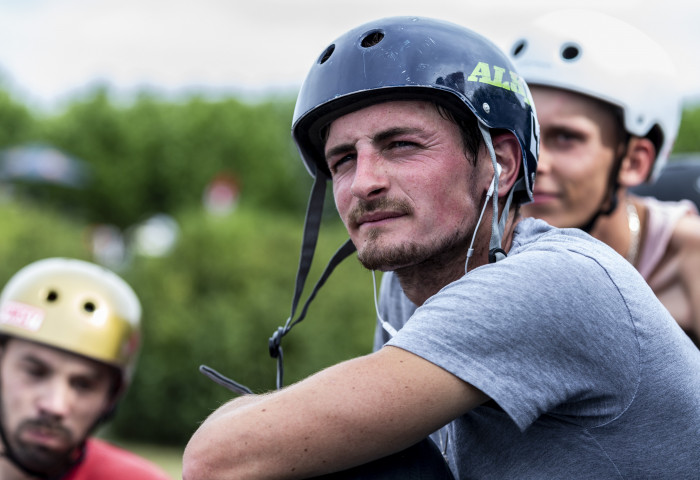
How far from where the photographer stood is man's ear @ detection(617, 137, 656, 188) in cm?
477

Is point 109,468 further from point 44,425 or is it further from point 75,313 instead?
point 75,313

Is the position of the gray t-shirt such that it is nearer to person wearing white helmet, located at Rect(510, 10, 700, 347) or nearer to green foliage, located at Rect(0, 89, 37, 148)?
person wearing white helmet, located at Rect(510, 10, 700, 347)

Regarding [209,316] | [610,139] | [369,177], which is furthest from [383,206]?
[209,316]

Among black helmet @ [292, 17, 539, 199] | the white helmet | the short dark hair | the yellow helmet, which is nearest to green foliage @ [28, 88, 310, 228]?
the yellow helmet

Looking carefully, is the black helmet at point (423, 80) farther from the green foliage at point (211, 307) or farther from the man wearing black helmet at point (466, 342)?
the green foliage at point (211, 307)

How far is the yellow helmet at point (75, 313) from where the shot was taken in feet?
15.5

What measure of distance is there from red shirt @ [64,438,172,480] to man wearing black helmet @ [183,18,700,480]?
2367 mm

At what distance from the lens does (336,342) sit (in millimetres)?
11367

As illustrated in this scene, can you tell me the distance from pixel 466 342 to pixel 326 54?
4.24ft

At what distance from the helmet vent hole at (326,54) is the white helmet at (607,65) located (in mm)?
1949

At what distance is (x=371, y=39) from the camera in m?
2.96

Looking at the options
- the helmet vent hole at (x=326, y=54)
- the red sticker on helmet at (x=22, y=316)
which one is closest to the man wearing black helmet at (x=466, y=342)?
the helmet vent hole at (x=326, y=54)

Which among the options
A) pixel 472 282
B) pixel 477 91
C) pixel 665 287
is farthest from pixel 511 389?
pixel 665 287

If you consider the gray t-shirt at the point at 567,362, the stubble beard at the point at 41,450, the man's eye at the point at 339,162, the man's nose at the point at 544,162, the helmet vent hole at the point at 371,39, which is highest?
the man's nose at the point at 544,162
